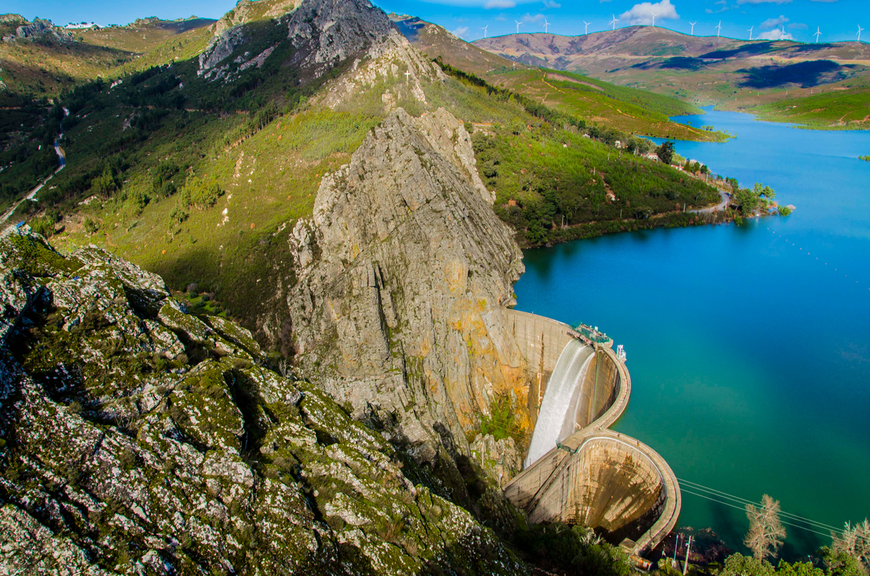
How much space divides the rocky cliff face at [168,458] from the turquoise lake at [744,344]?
88.4ft

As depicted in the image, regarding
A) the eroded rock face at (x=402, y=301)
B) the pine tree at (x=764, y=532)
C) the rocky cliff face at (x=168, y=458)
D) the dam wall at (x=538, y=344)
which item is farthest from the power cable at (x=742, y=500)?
the rocky cliff face at (x=168, y=458)

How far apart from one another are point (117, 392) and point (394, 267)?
127 ft

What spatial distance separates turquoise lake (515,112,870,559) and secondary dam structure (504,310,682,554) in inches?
127

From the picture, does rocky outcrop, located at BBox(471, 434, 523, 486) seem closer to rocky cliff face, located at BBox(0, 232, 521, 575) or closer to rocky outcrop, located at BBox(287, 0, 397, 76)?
rocky cliff face, located at BBox(0, 232, 521, 575)

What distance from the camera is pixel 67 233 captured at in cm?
6738

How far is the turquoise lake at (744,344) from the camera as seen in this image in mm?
33344

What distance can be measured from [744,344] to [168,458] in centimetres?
5285

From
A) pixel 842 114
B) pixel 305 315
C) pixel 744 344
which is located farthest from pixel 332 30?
pixel 842 114

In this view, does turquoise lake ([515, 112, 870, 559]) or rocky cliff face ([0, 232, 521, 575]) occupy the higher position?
turquoise lake ([515, 112, 870, 559])

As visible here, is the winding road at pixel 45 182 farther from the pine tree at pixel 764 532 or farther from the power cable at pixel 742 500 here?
the pine tree at pixel 764 532

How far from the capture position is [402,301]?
46.5 meters

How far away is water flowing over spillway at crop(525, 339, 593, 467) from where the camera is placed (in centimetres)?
4063

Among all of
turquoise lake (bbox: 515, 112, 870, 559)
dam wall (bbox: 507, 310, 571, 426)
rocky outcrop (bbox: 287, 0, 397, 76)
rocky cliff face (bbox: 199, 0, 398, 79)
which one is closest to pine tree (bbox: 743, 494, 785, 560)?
turquoise lake (bbox: 515, 112, 870, 559)

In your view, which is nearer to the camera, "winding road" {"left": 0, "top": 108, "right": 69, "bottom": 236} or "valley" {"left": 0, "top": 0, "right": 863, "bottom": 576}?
"valley" {"left": 0, "top": 0, "right": 863, "bottom": 576}
